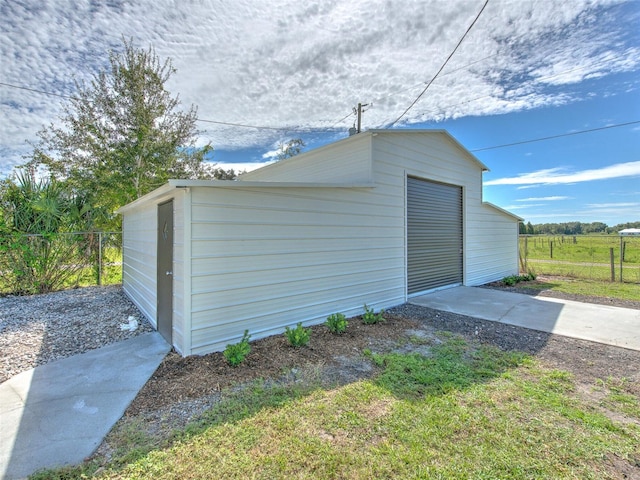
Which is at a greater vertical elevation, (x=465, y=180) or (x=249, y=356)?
(x=465, y=180)

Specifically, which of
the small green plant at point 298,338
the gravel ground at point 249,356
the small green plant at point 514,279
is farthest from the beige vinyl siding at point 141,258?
the small green plant at point 514,279

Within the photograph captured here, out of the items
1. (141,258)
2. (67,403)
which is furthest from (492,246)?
(67,403)

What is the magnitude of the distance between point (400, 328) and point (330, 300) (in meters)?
1.29

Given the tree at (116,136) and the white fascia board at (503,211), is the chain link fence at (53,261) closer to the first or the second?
the tree at (116,136)

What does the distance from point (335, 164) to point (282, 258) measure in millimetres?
3278

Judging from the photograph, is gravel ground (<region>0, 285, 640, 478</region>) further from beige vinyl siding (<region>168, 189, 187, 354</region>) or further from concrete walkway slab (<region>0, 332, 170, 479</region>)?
beige vinyl siding (<region>168, 189, 187, 354</region>)

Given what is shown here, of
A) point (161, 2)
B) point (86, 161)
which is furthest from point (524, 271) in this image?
point (86, 161)

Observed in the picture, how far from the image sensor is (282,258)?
4.51 metres

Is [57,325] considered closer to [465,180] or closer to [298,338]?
[298,338]

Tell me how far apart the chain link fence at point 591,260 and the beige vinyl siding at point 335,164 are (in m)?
8.23

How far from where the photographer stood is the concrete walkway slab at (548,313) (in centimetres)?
462

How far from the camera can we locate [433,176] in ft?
24.9

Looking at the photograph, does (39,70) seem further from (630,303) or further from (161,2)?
(630,303)

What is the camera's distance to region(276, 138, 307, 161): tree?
1892 cm
